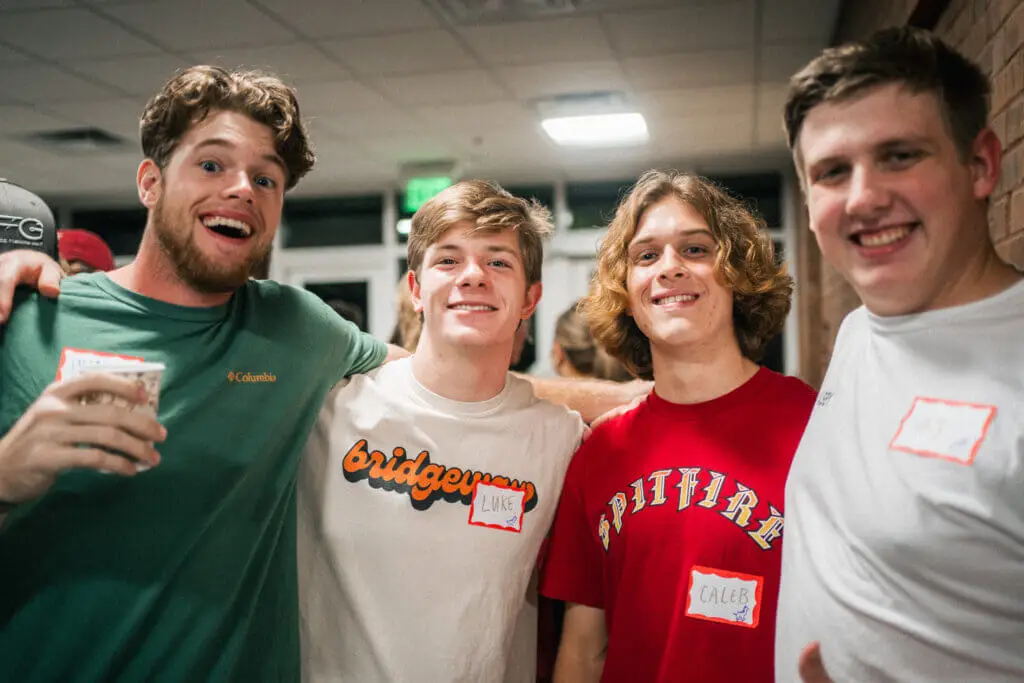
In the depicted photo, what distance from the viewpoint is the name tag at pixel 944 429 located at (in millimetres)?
977

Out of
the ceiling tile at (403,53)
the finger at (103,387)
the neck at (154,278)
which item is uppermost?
the ceiling tile at (403,53)

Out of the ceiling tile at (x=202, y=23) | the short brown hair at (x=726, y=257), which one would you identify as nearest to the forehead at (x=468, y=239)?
the short brown hair at (x=726, y=257)

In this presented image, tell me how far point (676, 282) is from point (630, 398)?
47 cm

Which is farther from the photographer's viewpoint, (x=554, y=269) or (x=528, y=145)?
(x=554, y=269)

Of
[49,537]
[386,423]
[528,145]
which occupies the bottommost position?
[49,537]

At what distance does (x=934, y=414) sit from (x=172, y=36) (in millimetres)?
4374

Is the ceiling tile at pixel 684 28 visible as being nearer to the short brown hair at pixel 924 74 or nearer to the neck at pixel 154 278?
the short brown hair at pixel 924 74

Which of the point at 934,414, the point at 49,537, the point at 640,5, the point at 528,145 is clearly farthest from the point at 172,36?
the point at 934,414

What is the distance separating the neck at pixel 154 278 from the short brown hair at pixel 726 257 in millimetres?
992

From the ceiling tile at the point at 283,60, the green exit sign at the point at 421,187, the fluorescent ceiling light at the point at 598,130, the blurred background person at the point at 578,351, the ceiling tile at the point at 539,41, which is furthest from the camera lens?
the green exit sign at the point at 421,187

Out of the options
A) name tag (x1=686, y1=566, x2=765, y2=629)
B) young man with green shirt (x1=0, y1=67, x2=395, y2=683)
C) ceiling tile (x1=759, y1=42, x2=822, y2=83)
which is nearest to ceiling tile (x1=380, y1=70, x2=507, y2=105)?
ceiling tile (x1=759, y1=42, x2=822, y2=83)

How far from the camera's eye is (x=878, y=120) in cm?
110

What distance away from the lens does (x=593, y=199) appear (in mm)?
7855

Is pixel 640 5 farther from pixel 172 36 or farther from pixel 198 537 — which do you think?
pixel 198 537
